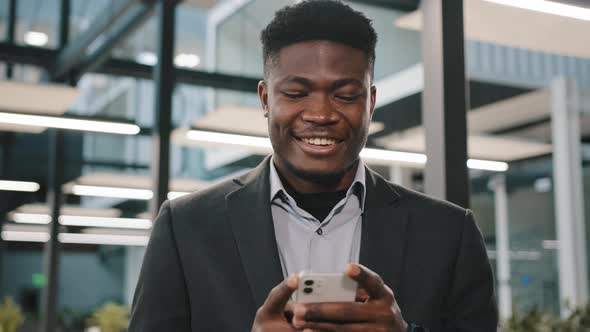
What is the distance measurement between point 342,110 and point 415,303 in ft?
1.22

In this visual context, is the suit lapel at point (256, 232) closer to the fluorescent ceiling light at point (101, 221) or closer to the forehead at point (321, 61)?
the forehead at point (321, 61)

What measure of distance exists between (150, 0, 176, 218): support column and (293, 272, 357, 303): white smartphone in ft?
12.5

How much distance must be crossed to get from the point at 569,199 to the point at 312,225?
19.5 ft

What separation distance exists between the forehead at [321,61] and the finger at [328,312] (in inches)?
16.4

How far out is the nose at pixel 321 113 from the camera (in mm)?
1221

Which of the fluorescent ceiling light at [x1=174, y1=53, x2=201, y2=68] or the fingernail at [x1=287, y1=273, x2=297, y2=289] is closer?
the fingernail at [x1=287, y1=273, x2=297, y2=289]

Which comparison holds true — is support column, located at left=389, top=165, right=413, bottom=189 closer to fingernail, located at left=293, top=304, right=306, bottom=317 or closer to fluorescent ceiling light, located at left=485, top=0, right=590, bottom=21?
fluorescent ceiling light, located at left=485, top=0, right=590, bottom=21

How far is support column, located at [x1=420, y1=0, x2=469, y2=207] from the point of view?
268 cm

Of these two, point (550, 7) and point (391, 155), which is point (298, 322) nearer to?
point (550, 7)

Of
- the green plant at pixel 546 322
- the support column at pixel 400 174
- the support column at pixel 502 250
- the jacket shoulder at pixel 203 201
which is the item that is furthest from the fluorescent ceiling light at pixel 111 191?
the jacket shoulder at pixel 203 201

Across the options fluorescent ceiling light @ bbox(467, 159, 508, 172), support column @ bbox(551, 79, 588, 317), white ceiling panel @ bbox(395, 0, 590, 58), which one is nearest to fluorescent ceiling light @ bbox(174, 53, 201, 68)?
fluorescent ceiling light @ bbox(467, 159, 508, 172)

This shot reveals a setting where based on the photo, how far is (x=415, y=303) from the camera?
1.29 m

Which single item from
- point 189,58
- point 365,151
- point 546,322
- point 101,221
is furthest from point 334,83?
point 101,221

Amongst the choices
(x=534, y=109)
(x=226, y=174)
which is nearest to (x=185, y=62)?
(x=226, y=174)
